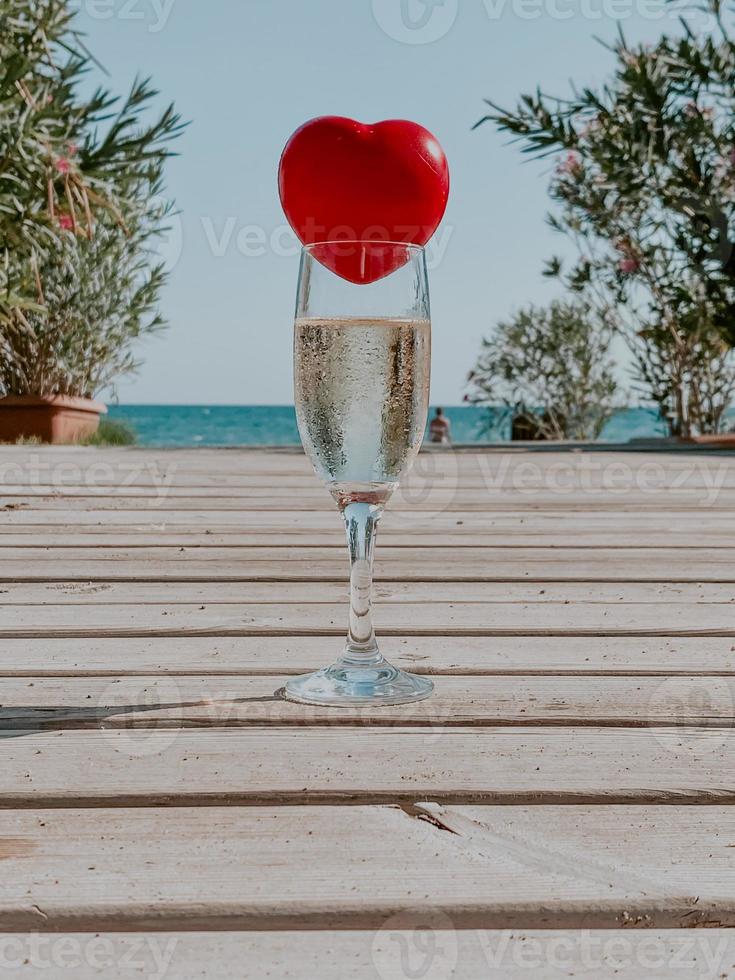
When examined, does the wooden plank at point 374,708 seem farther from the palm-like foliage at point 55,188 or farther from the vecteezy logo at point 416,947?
the palm-like foliage at point 55,188

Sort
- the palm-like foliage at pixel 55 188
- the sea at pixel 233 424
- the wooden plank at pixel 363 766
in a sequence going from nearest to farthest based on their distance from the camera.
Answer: the wooden plank at pixel 363 766 → the palm-like foliage at pixel 55 188 → the sea at pixel 233 424

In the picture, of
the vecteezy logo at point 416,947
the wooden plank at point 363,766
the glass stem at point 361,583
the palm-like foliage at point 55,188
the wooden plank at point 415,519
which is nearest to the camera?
the vecteezy logo at point 416,947

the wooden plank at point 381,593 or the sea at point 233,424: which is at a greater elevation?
Result: the sea at point 233,424

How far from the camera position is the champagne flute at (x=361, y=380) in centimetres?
89

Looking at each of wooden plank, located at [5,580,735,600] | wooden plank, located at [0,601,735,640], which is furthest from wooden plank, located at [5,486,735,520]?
wooden plank, located at [0,601,735,640]

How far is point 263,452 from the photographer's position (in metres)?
4.16

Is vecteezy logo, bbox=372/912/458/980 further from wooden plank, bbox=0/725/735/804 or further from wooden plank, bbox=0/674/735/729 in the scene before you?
wooden plank, bbox=0/674/735/729

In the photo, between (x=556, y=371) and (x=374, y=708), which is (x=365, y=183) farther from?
(x=556, y=371)

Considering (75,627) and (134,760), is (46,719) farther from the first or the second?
(75,627)

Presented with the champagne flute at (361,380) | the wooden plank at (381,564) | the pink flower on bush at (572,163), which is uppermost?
the pink flower on bush at (572,163)

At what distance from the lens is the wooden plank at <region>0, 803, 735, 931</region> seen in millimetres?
527

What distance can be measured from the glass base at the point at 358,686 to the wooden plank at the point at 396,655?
0.07 meters

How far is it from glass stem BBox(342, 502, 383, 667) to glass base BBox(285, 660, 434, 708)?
0.01 meters

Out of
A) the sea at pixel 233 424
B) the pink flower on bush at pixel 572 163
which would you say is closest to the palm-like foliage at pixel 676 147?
the pink flower on bush at pixel 572 163
